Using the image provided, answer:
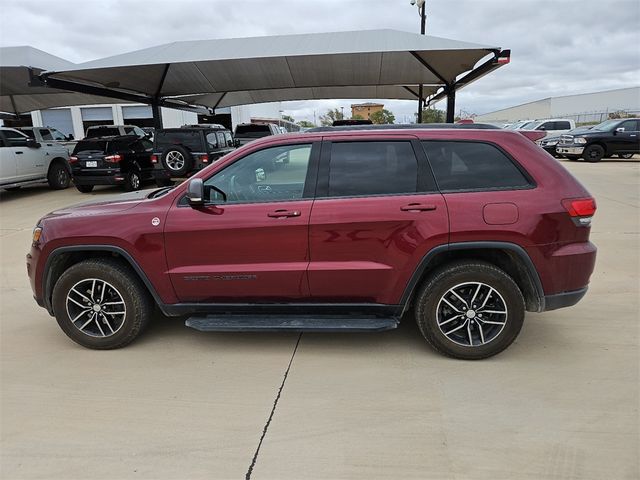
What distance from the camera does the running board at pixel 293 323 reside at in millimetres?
3381

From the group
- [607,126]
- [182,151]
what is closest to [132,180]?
[182,151]

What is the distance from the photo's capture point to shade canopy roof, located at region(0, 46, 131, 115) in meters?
13.8

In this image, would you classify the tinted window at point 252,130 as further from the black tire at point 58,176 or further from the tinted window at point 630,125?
the tinted window at point 630,125

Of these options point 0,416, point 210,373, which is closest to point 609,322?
point 210,373

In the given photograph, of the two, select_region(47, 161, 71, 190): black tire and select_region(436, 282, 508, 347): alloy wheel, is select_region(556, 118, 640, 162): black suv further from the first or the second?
select_region(47, 161, 71, 190): black tire

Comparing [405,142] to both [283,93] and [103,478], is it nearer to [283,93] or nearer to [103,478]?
[103,478]

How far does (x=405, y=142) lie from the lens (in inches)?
137

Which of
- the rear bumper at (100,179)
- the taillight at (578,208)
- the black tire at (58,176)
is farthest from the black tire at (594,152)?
the black tire at (58,176)

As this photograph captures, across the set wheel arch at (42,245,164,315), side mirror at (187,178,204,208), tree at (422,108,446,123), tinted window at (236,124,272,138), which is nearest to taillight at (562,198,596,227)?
side mirror at (187,178,204,208)

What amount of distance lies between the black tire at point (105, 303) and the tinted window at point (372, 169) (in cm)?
177

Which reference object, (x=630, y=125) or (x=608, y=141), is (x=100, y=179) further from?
(x=630, y=125)

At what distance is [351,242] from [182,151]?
9675 mm

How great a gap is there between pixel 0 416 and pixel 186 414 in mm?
1209

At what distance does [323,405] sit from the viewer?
294cm
